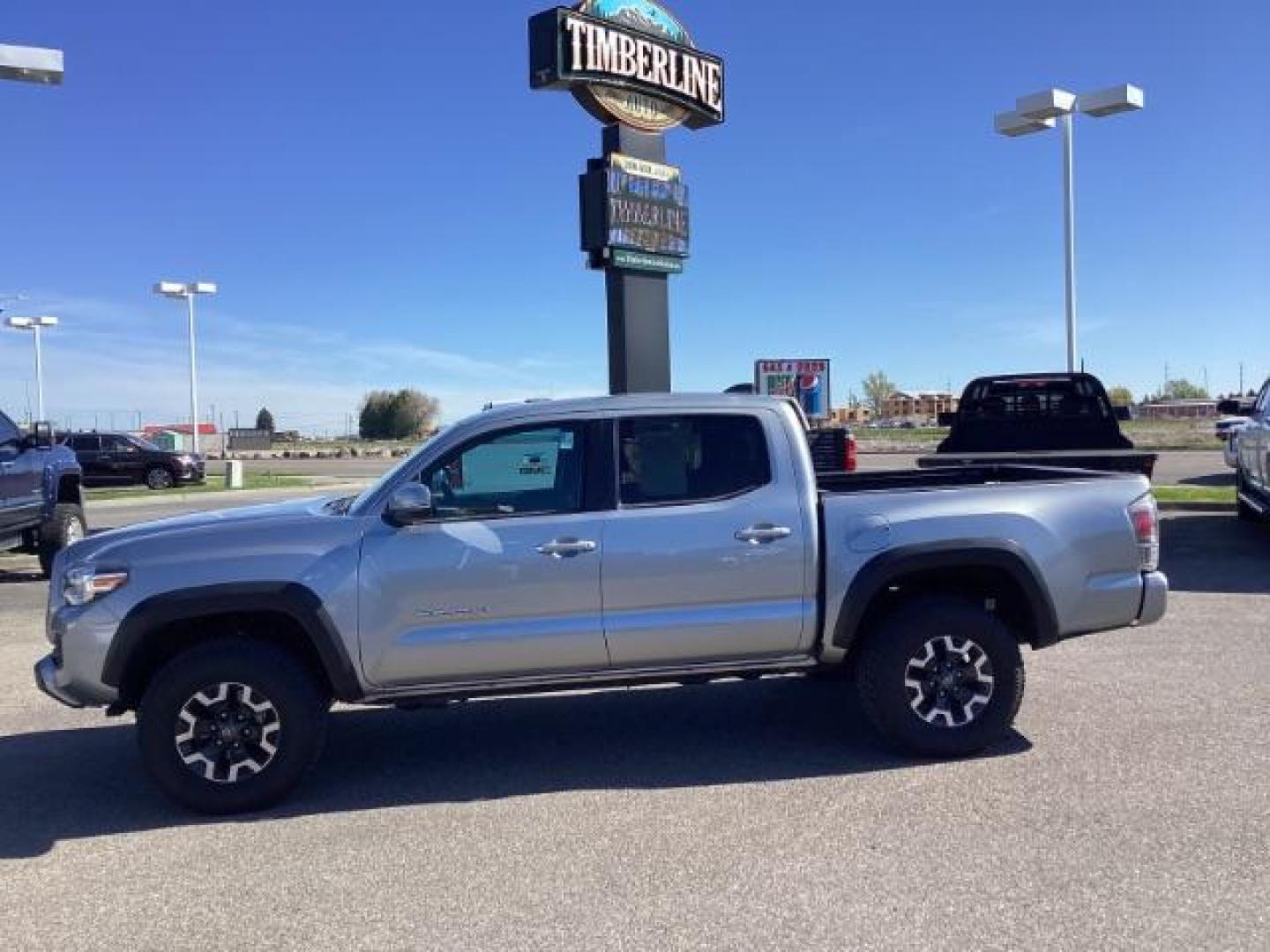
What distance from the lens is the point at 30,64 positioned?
49.9 feet

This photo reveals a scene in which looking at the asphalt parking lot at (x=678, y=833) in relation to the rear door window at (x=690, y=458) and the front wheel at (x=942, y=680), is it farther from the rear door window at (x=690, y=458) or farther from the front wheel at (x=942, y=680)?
the rear door window at (x=690, y=458)

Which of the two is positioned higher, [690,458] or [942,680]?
[690,458]

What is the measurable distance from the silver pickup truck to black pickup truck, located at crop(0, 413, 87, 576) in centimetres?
731

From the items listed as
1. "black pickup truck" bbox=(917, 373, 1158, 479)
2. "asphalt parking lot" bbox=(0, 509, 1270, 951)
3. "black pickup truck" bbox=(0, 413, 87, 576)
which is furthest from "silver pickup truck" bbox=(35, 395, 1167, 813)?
"black pickup truck" bbox=(0, 413, 87, 576)

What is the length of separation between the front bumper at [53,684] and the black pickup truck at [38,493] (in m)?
6.81

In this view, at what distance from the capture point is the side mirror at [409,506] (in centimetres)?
491

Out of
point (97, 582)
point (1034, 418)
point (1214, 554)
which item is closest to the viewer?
point (97, 582)

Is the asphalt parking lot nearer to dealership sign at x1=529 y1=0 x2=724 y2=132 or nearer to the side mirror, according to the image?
the side mirror

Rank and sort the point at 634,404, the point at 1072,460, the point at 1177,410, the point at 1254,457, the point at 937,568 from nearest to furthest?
the point at 937,568 < the point at 634,404 < the point at 1072,460 < the point at 1254,457 < the point at 1177,410

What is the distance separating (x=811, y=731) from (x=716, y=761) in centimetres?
73

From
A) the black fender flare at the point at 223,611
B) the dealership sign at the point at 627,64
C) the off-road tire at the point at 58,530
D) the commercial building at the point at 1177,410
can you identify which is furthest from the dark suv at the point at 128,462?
the commercial building at the point at 1177,410

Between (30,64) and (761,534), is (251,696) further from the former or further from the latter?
(30,64)

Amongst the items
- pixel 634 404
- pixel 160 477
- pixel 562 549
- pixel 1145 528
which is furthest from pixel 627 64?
pixel 160 477

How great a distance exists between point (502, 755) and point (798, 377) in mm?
14427
